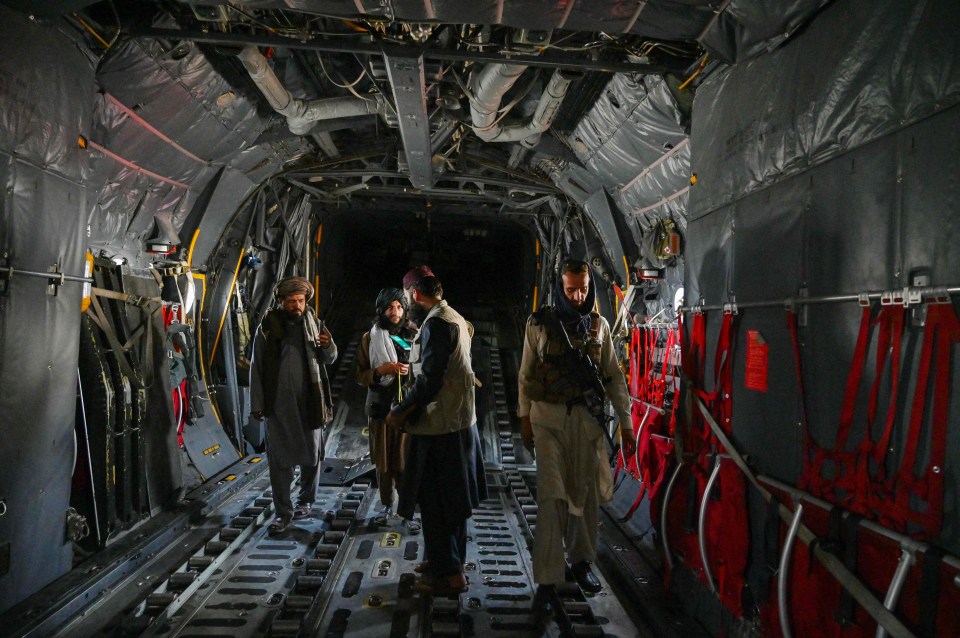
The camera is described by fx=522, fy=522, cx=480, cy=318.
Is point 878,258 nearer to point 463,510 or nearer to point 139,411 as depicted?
point 463,510

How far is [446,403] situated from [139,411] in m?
2.65

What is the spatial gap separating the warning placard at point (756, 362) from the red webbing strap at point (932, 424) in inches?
33.1

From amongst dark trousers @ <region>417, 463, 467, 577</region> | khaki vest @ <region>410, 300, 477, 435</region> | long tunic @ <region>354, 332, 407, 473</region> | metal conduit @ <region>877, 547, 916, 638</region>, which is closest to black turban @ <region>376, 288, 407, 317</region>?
long tunic @ <region>354, 332, 407, 473</region>

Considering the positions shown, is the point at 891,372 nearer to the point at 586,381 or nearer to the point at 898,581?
the point at 898,581

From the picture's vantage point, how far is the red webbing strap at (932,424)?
1.65m

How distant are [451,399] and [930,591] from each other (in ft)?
7.84

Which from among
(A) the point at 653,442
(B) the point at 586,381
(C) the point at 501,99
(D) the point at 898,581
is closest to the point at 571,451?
(B) the point at 586,381

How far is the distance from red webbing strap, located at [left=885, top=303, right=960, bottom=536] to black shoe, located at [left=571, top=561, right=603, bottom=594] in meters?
2.14

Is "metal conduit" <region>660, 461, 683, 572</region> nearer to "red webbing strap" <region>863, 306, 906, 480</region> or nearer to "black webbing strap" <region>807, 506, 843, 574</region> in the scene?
"black webbing strap" <region>807, 506, 843, 574</region>

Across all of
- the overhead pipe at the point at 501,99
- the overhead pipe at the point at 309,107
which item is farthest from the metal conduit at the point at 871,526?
the overhead pipe at the point at 309,107

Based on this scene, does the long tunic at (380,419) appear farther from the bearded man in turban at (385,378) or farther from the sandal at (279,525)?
the sandal at (279,525)

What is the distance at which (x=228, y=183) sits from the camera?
5656 mm

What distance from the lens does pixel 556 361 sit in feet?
11.0

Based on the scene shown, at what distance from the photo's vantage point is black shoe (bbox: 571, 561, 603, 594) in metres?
3.49
